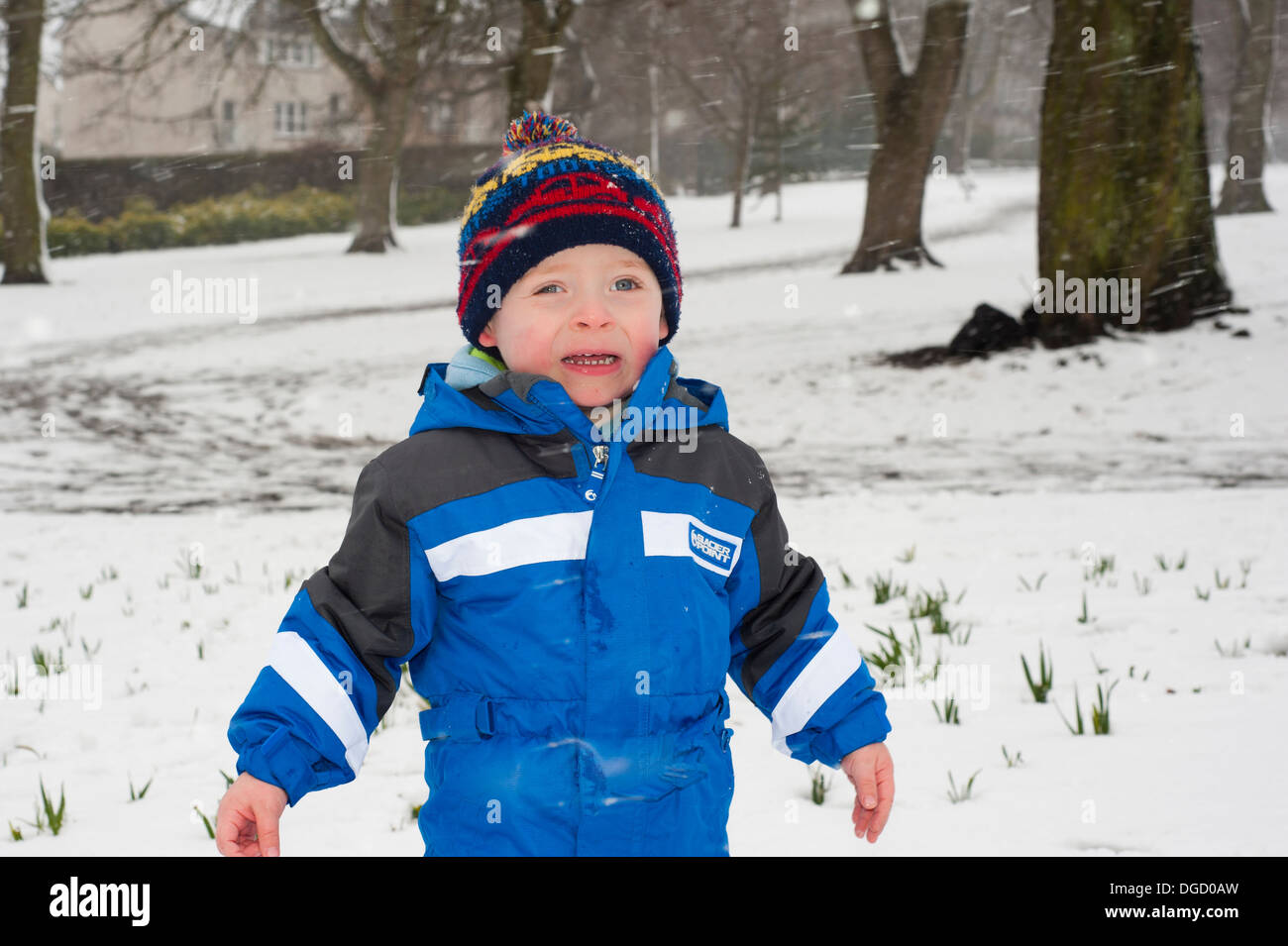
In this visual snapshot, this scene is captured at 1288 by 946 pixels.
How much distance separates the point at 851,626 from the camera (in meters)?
4.77

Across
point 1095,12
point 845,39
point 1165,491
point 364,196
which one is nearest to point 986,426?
point 1165,491

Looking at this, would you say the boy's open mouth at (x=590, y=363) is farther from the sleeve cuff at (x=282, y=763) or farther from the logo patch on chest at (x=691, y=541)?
the sleeve cuff at (x=282, y=763)

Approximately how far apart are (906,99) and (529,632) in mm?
15955

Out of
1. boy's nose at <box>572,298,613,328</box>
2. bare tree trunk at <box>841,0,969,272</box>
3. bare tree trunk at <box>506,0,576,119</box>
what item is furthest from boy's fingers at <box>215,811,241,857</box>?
bare tree trunk at <box>506,0,576,119</box>

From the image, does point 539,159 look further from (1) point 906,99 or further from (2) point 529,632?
(1) point 906,99

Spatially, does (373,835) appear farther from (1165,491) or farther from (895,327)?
(895,327)

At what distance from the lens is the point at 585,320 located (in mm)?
2189

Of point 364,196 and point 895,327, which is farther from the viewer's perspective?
point 364,196

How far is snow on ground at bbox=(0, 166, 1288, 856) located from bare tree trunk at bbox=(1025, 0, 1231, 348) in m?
0.49

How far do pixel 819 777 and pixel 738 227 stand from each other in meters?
27.9

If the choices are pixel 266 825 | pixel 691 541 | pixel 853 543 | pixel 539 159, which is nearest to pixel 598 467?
pixel 691 541

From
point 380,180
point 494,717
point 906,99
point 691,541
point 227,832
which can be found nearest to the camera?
point 227,832

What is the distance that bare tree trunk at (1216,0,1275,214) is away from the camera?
2222 cm
